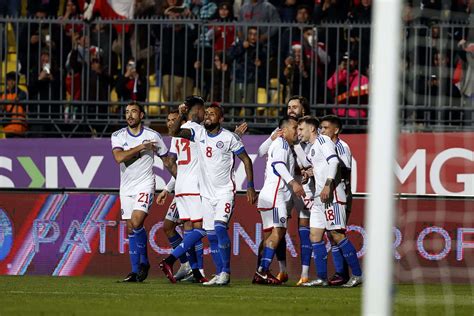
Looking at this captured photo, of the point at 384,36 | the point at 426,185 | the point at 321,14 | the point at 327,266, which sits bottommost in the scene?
the point at 327,266

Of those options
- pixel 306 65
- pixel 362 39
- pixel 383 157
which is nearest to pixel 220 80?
pixel 306 65

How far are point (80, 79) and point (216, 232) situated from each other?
4377mm

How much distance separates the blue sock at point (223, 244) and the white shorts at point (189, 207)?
69 cm

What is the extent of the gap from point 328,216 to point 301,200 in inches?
30.5

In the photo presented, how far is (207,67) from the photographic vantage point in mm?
18016

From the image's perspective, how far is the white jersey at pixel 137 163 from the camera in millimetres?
15898

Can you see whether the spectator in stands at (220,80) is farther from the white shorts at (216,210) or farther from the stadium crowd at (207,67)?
the white shorts at (216,210)

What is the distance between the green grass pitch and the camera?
11477 mm

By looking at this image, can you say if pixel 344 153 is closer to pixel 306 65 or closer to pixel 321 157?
pixel 321 157

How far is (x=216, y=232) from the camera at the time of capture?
1494cm

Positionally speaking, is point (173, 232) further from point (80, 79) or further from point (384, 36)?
point (384, 36)

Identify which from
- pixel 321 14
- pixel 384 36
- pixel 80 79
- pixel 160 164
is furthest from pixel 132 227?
pixel 384 36

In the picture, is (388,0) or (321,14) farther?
(321,14)

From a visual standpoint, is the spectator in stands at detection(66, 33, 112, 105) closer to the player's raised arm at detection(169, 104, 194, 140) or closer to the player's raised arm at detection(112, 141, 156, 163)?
the player's raised arm at detection(112, 141, 156, 163)
